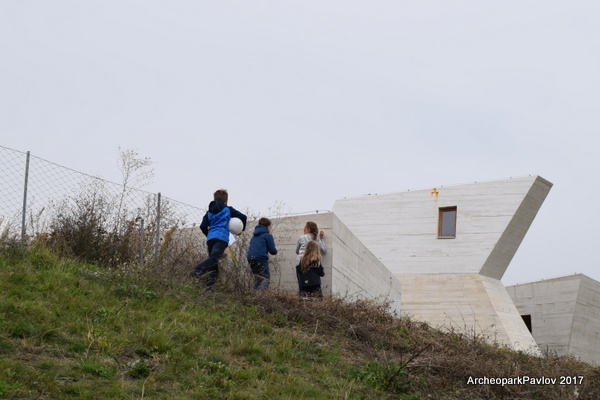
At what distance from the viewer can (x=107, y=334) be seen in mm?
7488

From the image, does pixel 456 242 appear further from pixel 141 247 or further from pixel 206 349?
pixel 206 349

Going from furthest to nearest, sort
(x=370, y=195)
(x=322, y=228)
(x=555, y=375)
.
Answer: (x=370, y=195) → (x=322, y=228) → (x=555, y=375)

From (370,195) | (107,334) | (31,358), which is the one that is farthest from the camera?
(370,195)

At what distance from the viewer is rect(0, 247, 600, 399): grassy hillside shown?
21.6 ft

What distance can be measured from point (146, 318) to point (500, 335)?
13519mm

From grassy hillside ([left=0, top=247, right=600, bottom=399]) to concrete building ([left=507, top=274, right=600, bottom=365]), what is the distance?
14735mm

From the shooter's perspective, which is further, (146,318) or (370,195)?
(370,195)

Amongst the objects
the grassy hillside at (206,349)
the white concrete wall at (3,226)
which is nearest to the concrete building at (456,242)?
the grassy hillside at (206,349)

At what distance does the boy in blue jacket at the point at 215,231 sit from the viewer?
11203 mm

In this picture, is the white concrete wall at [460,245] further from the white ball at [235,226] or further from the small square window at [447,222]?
the white ball at [235,226]

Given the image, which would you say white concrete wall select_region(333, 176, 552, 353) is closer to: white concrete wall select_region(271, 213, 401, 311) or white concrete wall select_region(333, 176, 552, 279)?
white concrete wall select_region(333, 176, 552, 279)

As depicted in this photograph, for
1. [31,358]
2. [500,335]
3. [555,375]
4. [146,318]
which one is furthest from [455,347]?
[500,335]

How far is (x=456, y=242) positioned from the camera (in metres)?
21.7

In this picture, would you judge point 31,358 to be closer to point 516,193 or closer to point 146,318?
point 146,318
